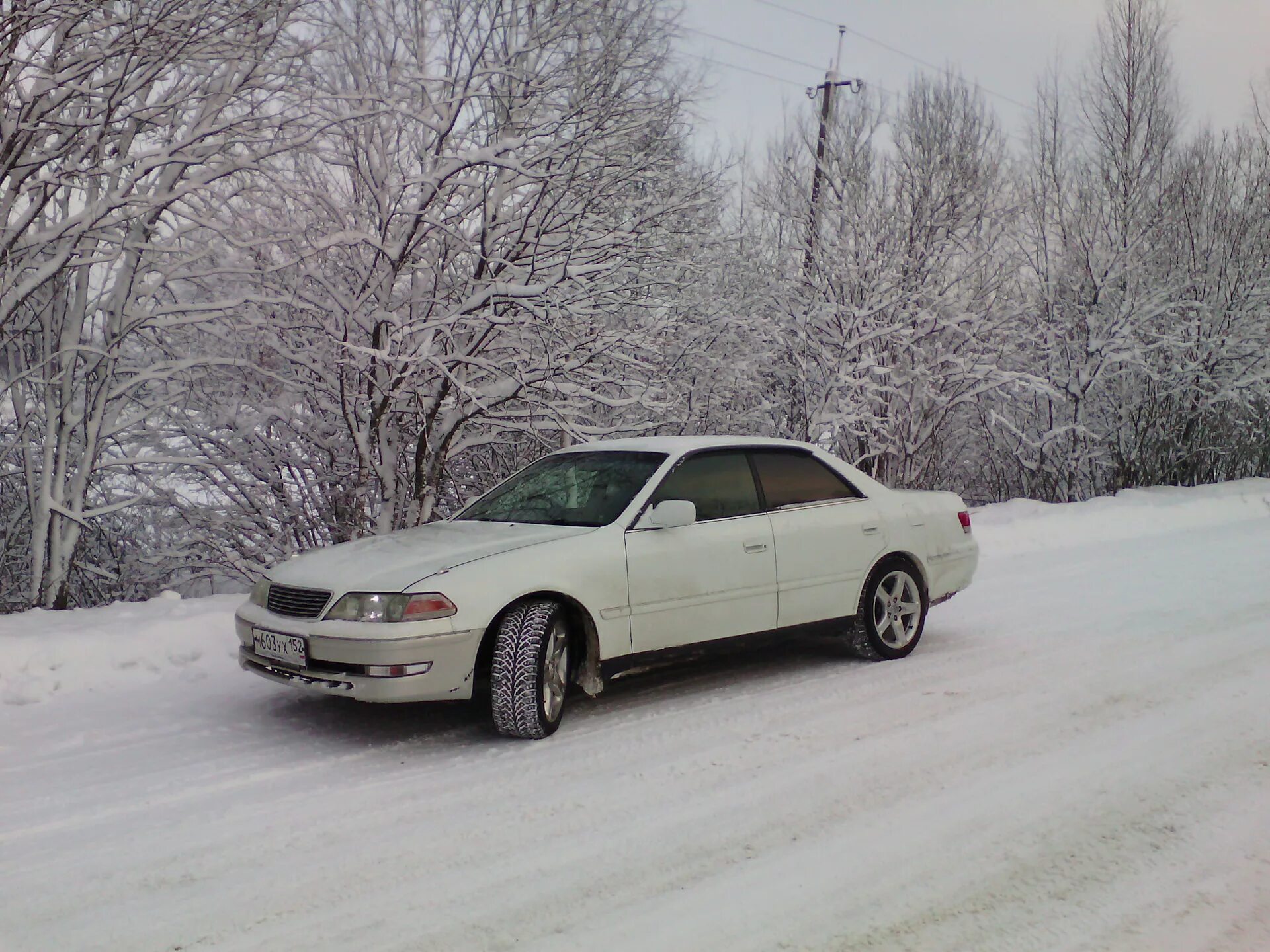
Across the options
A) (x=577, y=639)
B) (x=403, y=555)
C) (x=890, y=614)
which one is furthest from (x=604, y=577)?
(x=890, y=614)

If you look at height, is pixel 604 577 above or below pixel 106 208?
below

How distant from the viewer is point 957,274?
1638 cm

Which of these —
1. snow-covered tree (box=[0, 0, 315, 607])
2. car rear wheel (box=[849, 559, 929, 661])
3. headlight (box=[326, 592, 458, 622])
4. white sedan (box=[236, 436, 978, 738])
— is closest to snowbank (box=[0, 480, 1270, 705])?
white sedan (box=[236, 436, 978, 738])

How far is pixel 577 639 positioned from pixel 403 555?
96 centimetres

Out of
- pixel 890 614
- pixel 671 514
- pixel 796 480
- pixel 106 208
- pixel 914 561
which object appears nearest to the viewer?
pixel 671 514

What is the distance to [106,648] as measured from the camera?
19.4ft

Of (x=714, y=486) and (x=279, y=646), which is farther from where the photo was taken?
(x=714, y=486)

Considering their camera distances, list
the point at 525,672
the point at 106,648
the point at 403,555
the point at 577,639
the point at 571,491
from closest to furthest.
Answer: the point at 525,672, the point at 403,555, the point at 577,639, the point at 571,491, the point at 106,648

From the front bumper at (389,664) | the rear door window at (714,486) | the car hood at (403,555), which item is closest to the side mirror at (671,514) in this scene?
the rear door window at (714,486)

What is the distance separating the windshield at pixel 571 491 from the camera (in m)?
5.51

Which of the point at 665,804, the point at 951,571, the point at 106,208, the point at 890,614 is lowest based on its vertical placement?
the point at 665,804

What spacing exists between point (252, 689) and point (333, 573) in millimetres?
1343

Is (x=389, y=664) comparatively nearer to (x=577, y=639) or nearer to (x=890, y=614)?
(x=577, y=639)

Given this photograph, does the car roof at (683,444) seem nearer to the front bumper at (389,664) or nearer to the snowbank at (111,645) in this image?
the front bumper at (389,664)
